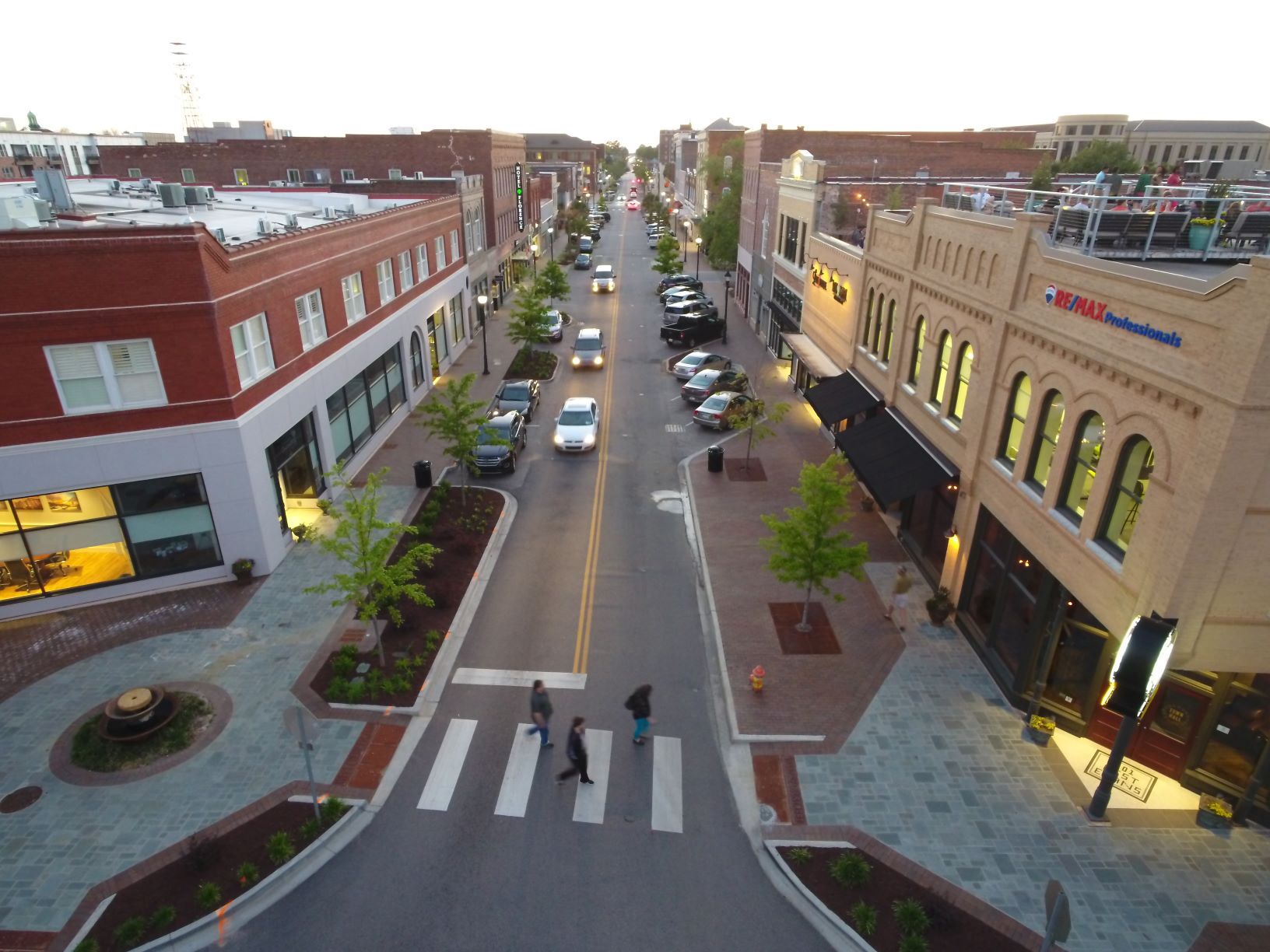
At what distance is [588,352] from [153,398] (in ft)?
82.8

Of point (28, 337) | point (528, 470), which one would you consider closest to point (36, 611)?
point (28, 337)

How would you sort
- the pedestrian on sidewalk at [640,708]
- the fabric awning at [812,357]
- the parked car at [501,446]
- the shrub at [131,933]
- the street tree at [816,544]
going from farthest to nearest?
1. the fabric awning at [812,357]
2. the parked car at [501,446]
3. the street tree at [816,544]
4. the pedestrian on sidewalk at [640,708]
5. the shrub at [131,933]

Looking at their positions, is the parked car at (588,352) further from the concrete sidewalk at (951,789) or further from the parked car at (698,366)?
the concrete sidewalk at (951,789)

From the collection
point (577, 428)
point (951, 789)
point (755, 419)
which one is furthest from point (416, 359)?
point (951, 789)

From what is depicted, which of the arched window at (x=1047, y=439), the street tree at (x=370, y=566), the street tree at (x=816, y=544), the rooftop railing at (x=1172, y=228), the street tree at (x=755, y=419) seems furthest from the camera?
the street tree at (x=755, y=419)

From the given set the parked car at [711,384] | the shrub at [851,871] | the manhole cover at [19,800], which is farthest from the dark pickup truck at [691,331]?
the manhole cover at [19,800]

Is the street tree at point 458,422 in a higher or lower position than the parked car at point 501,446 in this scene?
higher

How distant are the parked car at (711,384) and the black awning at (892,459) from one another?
11.2 metres

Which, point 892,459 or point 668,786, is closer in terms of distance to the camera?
point 668,786

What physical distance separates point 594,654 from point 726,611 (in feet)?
12.0

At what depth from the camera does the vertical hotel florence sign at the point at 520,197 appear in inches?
2399

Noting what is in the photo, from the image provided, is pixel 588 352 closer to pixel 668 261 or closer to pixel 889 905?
pixel 668 261

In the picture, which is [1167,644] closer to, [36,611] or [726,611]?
[726,611]

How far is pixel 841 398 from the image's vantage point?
24.5 m
